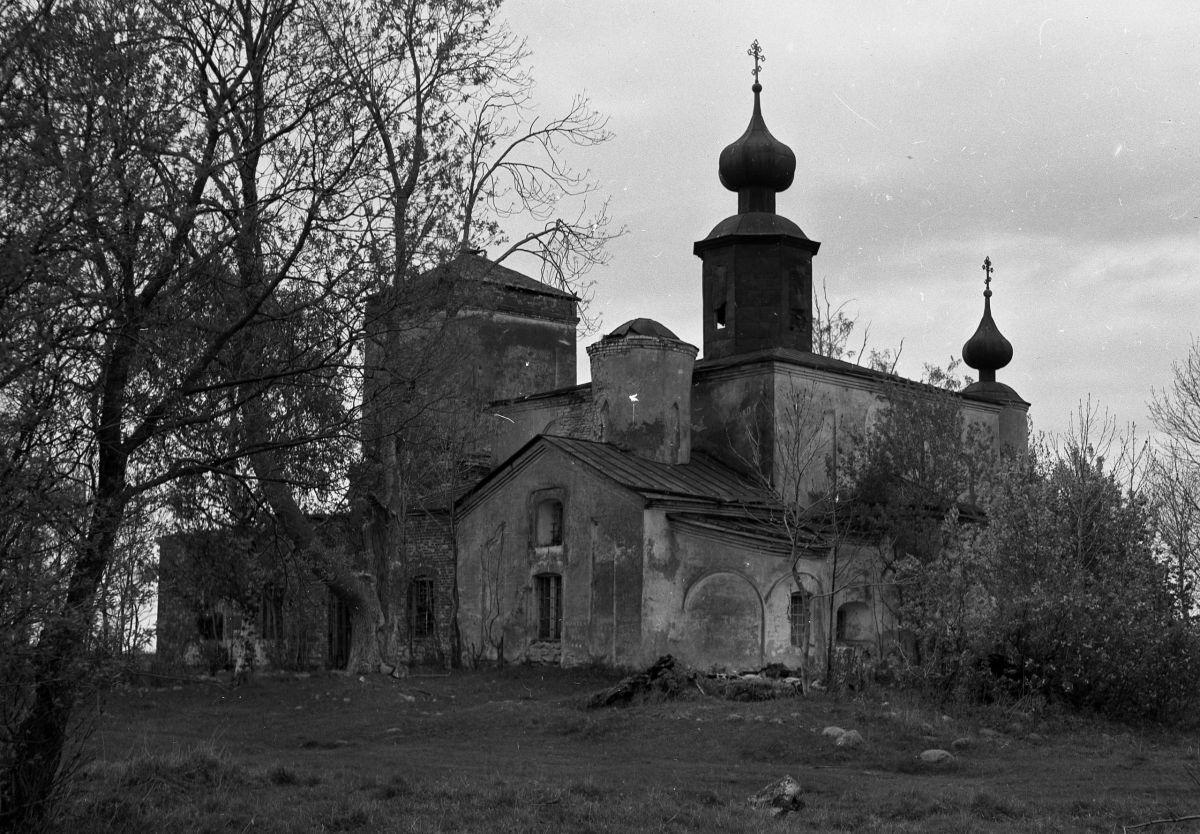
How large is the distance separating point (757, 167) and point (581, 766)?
20.9 metres

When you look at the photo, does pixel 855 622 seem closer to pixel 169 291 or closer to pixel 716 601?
pixel 716 601

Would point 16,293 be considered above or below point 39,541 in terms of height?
above

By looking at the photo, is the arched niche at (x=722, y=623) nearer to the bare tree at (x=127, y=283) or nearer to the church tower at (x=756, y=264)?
the church tower at (x=756, y=264)

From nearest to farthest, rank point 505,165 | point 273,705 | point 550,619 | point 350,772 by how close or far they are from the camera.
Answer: point 350,772
point 273,705
point 505,165
point 550,619

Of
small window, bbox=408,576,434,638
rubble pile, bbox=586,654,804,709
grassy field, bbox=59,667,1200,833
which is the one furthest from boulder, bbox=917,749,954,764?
small window, bbox=408,576,434,638

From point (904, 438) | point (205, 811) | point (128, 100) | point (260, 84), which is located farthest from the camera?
point (904, 438)

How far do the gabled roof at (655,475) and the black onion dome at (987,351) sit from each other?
462 inches

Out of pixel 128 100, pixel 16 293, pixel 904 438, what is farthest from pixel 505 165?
pixel 16 293

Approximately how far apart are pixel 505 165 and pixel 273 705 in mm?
9623

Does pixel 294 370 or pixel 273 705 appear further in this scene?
pixel 273 705

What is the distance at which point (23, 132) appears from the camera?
332 inches

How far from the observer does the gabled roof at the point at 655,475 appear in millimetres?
26859

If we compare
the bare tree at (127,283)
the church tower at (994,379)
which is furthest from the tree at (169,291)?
the church tower at (994,379)

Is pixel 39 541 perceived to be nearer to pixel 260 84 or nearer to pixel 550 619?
pixel 260 84
